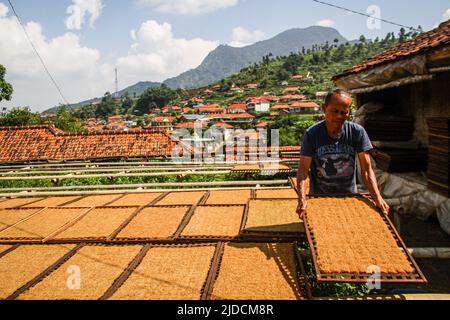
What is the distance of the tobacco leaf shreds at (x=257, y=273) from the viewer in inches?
90.4

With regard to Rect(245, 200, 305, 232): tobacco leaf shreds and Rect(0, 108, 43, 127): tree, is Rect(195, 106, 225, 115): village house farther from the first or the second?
Rect(245, 200, 305, 232): tobacco leaf shreds

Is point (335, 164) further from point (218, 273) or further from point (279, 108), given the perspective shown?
point (279, 108)

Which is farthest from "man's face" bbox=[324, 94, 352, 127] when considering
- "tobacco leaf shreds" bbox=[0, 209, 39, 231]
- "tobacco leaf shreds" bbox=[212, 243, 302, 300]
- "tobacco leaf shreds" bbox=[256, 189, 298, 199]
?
"tobacco leaf shreds" bbox=[0, 209, 39, 231]

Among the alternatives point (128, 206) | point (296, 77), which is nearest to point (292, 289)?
point (128, 206)

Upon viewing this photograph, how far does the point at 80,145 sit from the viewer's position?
51.9 ft

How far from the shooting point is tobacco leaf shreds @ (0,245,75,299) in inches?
103

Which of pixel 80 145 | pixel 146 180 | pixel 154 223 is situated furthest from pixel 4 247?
pixel 80 145

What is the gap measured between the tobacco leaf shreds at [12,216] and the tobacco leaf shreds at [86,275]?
1.75 meters

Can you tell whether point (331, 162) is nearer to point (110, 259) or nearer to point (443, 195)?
point (110, 259)

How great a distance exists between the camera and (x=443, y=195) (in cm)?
521

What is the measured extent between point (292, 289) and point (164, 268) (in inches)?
45.6

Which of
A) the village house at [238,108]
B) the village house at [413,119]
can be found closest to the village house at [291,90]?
the village house at [238,108]

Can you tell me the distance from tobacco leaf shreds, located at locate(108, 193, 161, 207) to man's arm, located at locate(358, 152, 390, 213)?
3.28 metres

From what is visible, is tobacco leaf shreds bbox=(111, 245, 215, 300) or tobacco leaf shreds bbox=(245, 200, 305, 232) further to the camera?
tobacco leaf shreds bbox=(245, 200, 305, 232)
